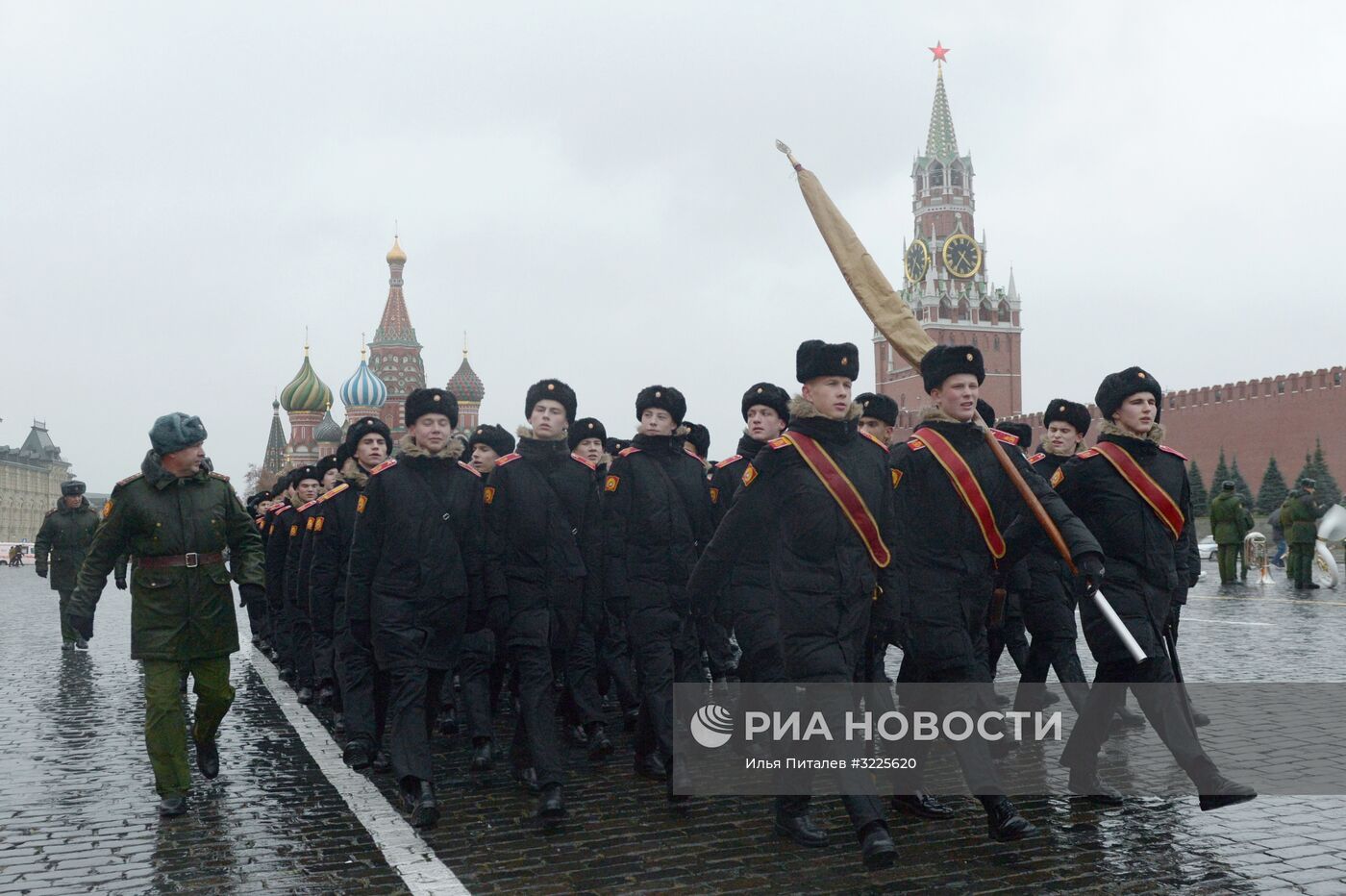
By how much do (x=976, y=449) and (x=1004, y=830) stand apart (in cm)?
162

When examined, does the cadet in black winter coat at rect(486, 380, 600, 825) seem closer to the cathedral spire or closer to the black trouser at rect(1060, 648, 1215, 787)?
the black trouser at rect(1060, 648, 1215, 787)

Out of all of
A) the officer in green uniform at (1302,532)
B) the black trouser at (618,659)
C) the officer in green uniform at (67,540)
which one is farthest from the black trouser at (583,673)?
the officer in green uniform at (1302,532)

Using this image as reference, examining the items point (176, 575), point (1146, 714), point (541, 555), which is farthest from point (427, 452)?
point (1146, 714)

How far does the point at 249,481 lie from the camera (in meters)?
111

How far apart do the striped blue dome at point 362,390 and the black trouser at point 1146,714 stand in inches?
2859

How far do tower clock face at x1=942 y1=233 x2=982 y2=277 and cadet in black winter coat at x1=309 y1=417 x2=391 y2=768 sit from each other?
322 feet

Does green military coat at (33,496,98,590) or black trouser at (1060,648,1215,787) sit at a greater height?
green military coat at (33,496,98,590)

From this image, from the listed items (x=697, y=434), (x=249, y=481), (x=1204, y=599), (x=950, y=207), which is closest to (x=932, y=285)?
(x=950, y=207)

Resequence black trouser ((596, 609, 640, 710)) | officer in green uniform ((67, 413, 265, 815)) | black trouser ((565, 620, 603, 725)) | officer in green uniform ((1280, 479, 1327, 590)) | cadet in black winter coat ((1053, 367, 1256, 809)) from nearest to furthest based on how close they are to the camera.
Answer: cadet in black winter coat ((1053, 367, 1256, 809)), officer in green uniform ((67, 413, 265, 815)), black trouser ((565, 620, 603, 725)), black trouser ((596, 609, 640, 710)), officer in green uniform ((1280, 479, 1327, 590))

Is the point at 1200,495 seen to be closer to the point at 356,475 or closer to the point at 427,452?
the point at 356,475

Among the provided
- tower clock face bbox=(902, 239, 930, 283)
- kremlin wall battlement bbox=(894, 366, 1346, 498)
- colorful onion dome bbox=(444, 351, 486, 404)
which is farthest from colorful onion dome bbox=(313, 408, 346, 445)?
tower clock face bbox=(902, 239, 930, 283)

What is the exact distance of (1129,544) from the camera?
18.3 feet

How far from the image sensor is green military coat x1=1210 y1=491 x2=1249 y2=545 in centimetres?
2025

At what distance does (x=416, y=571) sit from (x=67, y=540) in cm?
1019
